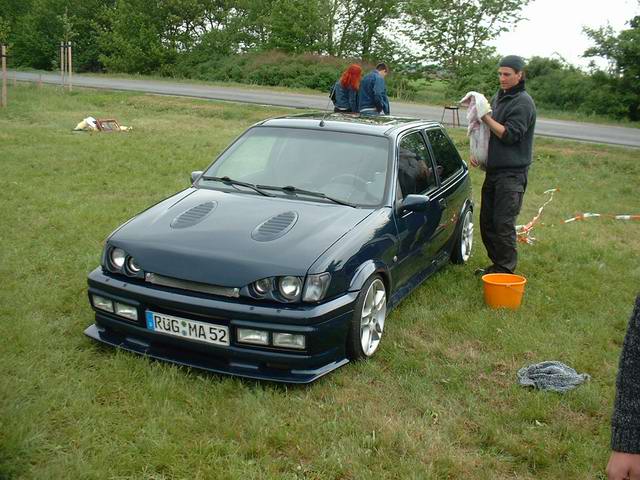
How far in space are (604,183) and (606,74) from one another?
16.7 m

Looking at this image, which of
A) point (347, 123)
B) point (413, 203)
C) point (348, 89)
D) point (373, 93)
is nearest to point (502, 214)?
point (413, 203)

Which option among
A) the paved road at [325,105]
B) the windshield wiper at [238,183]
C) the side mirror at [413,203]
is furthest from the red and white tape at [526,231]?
the paved road at [325,105]

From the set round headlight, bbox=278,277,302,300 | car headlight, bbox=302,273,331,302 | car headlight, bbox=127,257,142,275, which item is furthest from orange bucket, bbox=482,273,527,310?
car headlight, bbox=127,257,142,275

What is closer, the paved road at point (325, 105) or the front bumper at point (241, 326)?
the front bumper at point (241, 326)

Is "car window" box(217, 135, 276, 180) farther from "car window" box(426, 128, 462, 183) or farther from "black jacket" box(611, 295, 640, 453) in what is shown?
"black jacket" box(611, 295, 640, 453)

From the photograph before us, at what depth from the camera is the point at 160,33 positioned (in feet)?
134

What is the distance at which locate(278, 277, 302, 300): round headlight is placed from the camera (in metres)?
3.87

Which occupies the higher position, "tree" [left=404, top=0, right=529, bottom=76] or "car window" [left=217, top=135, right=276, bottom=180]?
"tree" [left=404, top=0, right=529, bottom=76]

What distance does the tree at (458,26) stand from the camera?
93.2 ft

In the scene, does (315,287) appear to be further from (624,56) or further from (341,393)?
(624,56)

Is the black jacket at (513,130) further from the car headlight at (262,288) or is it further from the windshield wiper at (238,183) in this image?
the car headlight at (262,288)

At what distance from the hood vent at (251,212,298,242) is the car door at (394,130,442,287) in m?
0.89

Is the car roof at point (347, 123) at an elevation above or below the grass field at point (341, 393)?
above

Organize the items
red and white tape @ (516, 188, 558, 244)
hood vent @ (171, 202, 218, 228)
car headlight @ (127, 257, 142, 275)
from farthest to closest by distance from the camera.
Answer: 1. red and white tape @ (516, 188, 558, 244)
2. hood vent @ (171, 202, 218, 228)
3. car headlight @ (127, 257, 142, 275)
